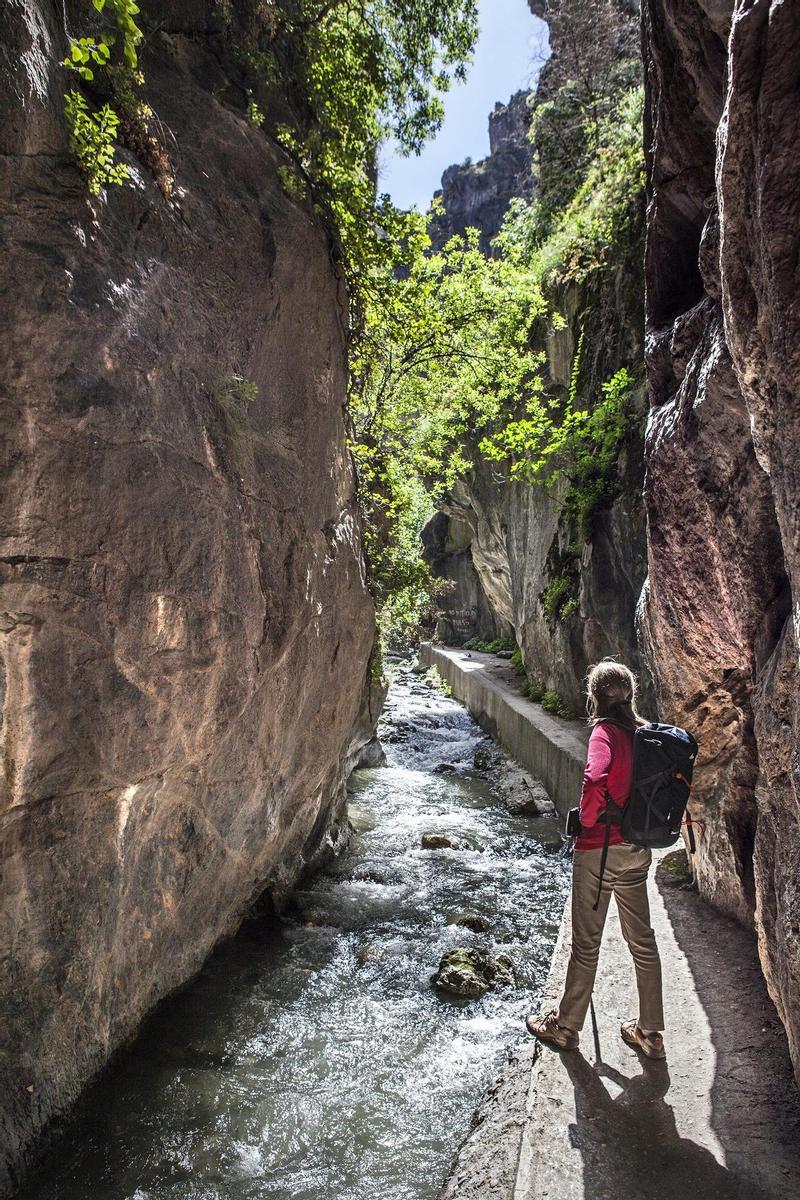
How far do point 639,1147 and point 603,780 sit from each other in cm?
162

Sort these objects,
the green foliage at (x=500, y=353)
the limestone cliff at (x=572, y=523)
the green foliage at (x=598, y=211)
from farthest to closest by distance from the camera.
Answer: the green foliage at (x=598, y=211) → the limestone cliff at (x=572, y=523) → the green foliage at (x=500, y=353)

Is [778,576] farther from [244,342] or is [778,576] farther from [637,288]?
[637,288]

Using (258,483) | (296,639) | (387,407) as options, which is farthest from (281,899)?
(387,407)

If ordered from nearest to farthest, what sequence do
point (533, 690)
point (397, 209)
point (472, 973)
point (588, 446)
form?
→ point (472, 973), point (397, 209), point (588, 446), point (533, 690)

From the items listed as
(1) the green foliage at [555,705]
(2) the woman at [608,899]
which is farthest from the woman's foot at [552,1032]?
(1) the green foliage at [555,705]

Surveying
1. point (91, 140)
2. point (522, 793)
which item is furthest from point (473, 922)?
point (91, 140)

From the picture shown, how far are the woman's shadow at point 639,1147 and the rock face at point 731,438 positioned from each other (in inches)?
26.3

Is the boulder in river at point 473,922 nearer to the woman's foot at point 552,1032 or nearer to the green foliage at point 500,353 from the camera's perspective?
the woman's foot at point 552,1032

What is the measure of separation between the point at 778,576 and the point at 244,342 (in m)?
4.58

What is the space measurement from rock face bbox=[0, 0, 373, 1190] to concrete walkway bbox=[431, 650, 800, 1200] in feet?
8.56

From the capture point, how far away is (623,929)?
3600 mm

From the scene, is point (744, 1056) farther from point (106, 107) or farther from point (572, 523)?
point (572, 523)

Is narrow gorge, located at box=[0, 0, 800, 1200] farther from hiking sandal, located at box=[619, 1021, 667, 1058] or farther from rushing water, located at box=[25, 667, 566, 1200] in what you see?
hiking sandal, located at box=[619, 1021, 667, 1058]

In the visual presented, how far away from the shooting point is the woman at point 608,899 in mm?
3533
